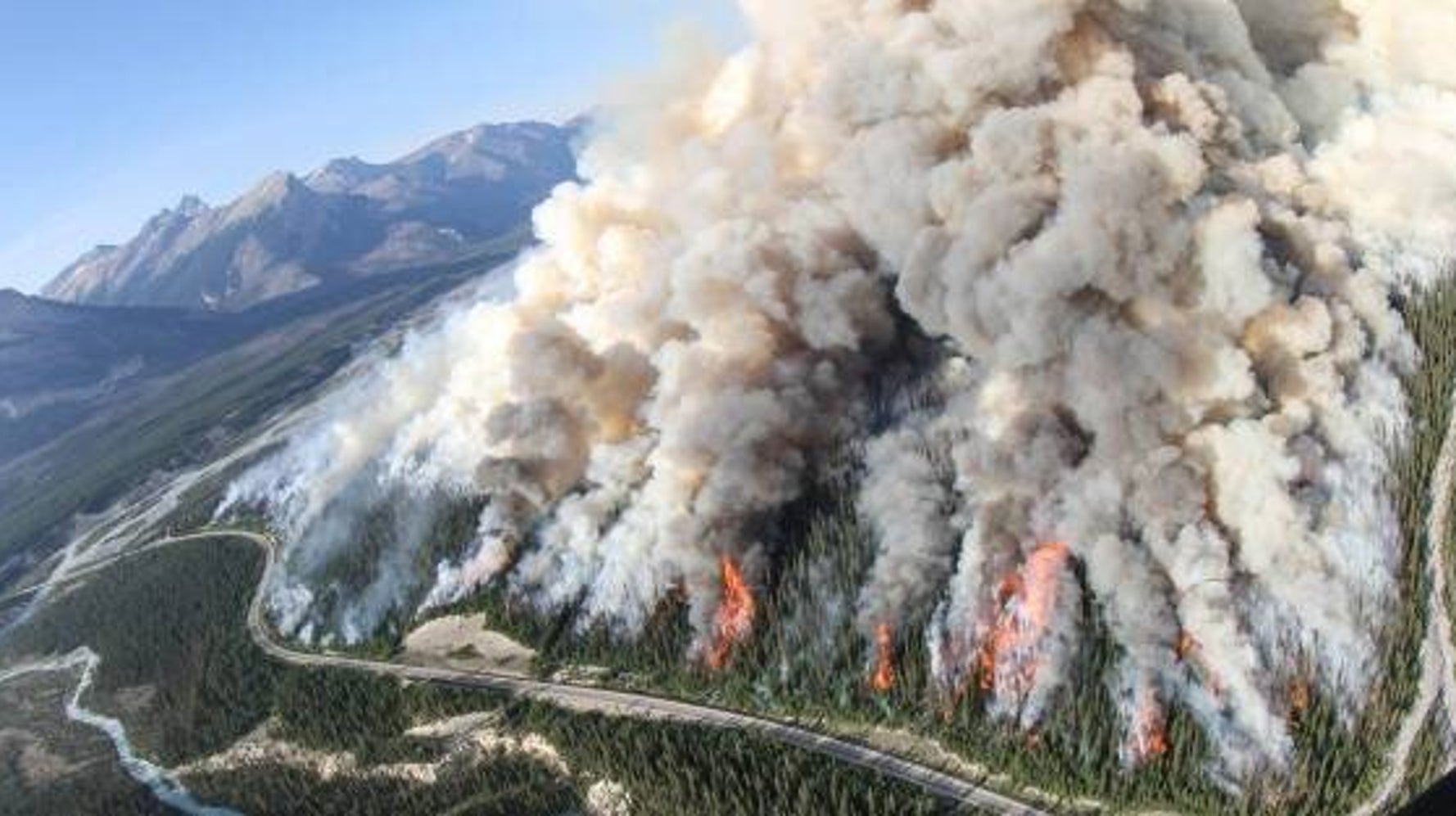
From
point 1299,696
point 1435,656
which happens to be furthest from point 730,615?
point 1435,656

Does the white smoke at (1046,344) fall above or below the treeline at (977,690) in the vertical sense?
above

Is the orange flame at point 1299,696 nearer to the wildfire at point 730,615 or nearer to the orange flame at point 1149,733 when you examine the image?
the orange flame at point 1149,733

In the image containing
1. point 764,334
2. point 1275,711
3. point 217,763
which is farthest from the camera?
point 217,763

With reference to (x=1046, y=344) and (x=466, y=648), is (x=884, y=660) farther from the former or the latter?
(x=466, y=648)

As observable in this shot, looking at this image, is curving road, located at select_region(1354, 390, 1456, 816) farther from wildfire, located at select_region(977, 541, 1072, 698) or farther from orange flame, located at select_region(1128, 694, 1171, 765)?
wildfire, located at select_region(977, 541, 1072, 698)

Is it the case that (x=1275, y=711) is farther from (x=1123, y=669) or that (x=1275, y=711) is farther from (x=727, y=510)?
(x=727, y=510)

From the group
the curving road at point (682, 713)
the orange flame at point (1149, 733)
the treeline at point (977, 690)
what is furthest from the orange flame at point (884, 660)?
the orange flame at point (1149, 733)

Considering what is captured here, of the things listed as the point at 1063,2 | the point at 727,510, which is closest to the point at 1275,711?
the point at 727,510

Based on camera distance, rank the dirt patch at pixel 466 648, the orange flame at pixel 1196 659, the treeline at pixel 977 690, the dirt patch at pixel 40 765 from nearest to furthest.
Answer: the treeline at pixel 977 690
the orange flame at pixel 1196 659
the dirt patch at pixel 466 648
the dirt patch at pixel 40 765
